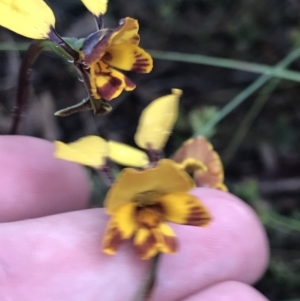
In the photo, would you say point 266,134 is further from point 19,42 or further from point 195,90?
point 19,42

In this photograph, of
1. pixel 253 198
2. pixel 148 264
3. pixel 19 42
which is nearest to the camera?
pixel 148 264

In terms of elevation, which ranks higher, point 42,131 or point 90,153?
point 90,153

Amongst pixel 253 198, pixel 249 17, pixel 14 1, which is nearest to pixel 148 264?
pixel 14 1

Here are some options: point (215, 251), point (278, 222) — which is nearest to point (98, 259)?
point (215, 251)

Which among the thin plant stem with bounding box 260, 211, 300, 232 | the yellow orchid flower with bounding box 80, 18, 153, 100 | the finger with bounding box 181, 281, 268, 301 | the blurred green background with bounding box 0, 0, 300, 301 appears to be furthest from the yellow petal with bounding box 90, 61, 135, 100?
the blurred green background with bounding box 0, 0, 300, 301

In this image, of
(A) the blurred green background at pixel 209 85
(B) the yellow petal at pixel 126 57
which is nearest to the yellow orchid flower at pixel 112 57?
(B) the yellow petal at pixel 126 57

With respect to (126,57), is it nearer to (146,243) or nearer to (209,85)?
(146,243)
